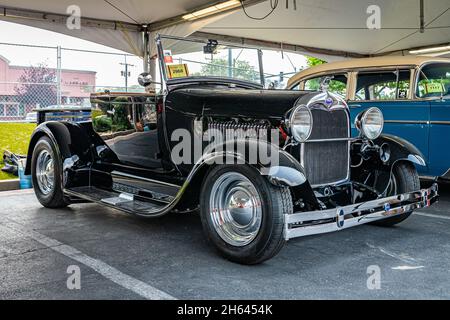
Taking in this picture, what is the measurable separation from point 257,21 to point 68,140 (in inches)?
244

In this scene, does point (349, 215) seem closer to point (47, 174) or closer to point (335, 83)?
point (47, 174)

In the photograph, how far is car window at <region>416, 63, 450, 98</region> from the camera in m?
5.95

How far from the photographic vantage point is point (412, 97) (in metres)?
6.03

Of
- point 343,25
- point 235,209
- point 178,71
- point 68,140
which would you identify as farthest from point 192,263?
point 343,25

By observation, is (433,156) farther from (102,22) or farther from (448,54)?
(448,54)

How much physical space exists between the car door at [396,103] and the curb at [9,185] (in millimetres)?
5001

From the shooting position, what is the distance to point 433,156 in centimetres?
592

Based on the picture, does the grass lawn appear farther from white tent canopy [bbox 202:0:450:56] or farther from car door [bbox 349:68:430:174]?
car door [bbox 349:68:430:174]

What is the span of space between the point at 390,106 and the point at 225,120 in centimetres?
337

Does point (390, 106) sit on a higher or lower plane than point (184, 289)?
higher

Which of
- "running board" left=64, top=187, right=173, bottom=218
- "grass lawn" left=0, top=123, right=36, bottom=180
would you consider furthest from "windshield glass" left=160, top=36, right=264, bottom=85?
"grass lawn" left=0, top=123, right=36, bottom=180

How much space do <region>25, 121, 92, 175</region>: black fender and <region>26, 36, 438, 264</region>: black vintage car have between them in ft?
0.04
